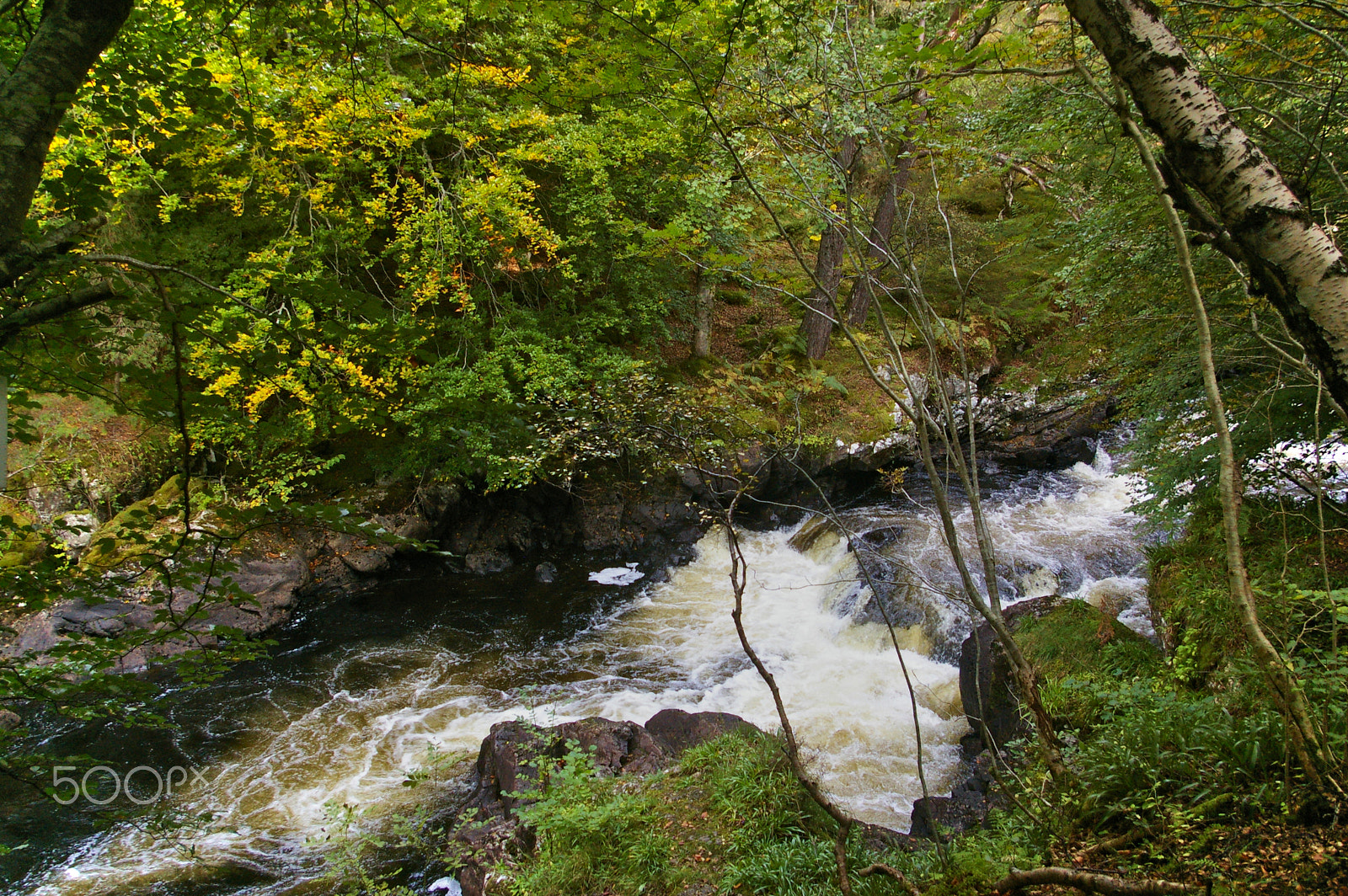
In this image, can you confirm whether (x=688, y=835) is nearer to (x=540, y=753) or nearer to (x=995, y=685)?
(x=540, y=753)

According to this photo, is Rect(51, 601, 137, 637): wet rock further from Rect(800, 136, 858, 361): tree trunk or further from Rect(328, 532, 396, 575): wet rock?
Rect(800, 136, 858, 361): tree trunk

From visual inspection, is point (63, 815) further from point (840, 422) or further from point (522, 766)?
point (840, 422)

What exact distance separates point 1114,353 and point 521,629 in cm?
785

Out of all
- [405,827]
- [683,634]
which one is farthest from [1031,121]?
[405,827]

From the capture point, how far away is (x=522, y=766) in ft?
17.5

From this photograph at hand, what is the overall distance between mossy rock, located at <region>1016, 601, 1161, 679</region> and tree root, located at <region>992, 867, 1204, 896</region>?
3.05 m

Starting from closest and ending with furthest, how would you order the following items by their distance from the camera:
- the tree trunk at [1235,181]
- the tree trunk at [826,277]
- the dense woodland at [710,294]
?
the tree trunk at [1235,181] < the dense woodland at [710,294] < the tree trunk at [826,277]

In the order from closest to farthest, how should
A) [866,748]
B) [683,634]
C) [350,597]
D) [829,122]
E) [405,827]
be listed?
[829,122]
[405,827]
[866,748]
[683,634]
[350,597]

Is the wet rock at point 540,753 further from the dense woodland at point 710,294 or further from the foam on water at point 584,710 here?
the foam on water at point 584,710

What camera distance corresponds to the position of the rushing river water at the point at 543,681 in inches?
208

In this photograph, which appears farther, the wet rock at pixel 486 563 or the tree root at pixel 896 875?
the wet rock at pixel 486 563

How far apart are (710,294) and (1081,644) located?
8211 mm

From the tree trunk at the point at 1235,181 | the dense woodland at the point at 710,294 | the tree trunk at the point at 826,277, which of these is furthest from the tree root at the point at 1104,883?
the tree trunk at the point at 826,277

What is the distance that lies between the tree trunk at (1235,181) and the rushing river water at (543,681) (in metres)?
3.02
